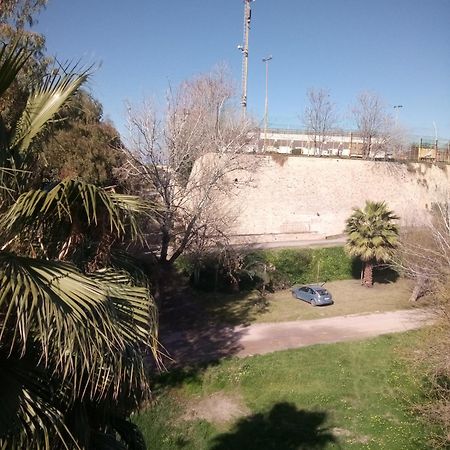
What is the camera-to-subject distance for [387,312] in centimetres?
2006

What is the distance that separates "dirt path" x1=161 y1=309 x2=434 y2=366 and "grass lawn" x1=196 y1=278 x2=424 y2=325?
736mm

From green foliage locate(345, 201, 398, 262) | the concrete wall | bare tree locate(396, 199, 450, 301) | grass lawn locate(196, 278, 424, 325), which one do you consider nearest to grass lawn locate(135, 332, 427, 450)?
grass lawn locate(196, 278, 424, 325)

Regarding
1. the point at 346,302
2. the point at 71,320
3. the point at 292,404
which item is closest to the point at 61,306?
the point at 71,320

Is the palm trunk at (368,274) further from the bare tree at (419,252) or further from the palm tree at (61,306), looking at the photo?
the palm tree at (61,306)

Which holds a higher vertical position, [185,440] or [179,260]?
[179,260]

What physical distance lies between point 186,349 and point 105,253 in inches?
508

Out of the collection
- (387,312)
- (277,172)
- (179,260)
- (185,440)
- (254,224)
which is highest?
(277,172)

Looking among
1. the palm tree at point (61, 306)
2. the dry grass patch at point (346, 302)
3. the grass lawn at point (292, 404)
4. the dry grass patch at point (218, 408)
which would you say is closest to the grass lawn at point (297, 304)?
the dry grass patch at point (346, 302)

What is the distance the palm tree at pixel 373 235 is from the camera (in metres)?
22.7

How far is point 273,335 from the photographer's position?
16984 millimetres

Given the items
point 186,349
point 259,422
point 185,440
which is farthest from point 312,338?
point 185,440

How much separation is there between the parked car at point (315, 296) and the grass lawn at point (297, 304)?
0.26 metres

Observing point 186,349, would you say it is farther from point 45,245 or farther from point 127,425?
point 45,245

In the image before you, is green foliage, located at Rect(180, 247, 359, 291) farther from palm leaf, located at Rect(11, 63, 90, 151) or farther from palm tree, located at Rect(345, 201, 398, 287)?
palm leaf, located at Rect(11, 63, 90, 151)
